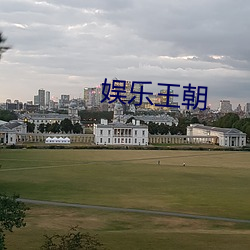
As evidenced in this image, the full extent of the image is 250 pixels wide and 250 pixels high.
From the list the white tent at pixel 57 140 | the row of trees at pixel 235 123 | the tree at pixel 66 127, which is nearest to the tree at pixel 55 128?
the tree at pixel 66 127

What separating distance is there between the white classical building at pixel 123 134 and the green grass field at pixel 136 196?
3440 cm

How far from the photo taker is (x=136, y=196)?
29.2 m

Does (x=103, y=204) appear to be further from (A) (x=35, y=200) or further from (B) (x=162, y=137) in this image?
(B) (x=162, y=137)

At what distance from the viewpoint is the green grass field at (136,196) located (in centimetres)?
1741

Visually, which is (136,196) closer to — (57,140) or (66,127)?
(57,140)

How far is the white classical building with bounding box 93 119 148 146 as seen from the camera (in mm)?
88750

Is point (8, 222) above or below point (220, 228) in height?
above

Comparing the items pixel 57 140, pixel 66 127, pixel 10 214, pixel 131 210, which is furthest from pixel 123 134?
pixel 10 214

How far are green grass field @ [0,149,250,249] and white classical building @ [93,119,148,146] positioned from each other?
3440cm

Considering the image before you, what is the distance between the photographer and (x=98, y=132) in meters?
88.3

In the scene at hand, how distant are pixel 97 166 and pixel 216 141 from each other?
49920 mm

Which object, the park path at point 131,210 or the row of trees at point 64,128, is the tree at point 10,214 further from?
the row of trees at point 64,128

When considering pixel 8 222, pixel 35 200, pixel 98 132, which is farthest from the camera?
pixel 98 132

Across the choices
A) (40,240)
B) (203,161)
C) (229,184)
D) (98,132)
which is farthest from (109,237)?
(98,132)
